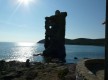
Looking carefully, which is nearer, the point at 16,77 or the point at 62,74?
the point at 62,74

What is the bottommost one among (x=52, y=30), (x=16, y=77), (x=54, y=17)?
(x=16, y=77)

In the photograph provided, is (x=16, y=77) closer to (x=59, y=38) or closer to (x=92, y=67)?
(x=92, y=67)

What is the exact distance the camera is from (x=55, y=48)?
81.5 meters

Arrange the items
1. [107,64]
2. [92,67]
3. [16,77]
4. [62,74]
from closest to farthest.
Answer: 1. [107,64]
2. [92,67]
3. [62,74]
4. [16,77]

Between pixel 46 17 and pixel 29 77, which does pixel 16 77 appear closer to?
pixel 29 77

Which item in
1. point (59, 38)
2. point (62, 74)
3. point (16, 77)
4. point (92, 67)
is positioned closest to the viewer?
point (92, 67)

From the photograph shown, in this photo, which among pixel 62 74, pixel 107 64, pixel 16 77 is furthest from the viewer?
pixel 16 77

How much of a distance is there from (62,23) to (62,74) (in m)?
59.3

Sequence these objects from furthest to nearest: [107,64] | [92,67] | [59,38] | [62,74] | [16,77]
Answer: [59,38] < [16,77] < [62,74] < [92,67] < [107,64]

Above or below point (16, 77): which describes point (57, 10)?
above

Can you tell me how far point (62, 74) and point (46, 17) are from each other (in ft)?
204

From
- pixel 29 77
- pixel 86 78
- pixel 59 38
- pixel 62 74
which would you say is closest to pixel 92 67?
pixel 62 74

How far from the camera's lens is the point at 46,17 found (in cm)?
8350

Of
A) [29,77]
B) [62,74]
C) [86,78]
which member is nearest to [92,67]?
[62,74]
